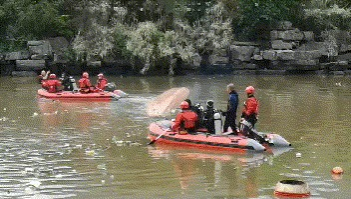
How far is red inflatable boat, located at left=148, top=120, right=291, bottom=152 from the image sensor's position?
16.0 m

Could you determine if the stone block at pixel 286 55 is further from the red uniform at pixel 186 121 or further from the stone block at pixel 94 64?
the red uniform at pixel 186 121

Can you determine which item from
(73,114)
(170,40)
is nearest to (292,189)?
(73,114)

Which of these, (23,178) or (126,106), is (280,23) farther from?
(23,178)

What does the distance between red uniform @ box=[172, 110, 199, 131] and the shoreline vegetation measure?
19396 millimetres

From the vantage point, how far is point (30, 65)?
37250 millimetres

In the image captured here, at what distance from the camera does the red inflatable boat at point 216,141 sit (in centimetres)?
1602

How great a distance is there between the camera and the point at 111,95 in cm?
2648

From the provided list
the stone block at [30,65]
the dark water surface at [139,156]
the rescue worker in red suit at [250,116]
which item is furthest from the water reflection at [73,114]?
the stone block at [30,65]

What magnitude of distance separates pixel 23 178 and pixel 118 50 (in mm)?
24706

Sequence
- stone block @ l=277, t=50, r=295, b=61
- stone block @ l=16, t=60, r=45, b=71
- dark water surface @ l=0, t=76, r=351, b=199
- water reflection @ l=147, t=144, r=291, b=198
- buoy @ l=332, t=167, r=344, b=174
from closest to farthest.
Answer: dark water surface @ l=0, t=76, r=351, b=199 < water reflection @ l=147, t=144, r=291, b=198 < buoy @ l=332, t=167, r=344, b=174 < stone block @ l=16, t=60, r=45, b=71 < stone block @ l=277, t=50, r=295, b=61

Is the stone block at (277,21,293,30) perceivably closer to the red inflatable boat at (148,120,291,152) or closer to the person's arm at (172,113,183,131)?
the red inflatable boat at (148,120,291,152)

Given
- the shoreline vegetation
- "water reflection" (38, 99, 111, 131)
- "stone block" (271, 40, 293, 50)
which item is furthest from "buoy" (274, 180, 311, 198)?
"stone block" (271, 40, 293, 50)

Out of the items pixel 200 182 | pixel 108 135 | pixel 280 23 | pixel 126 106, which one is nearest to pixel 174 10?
pixel 200 182

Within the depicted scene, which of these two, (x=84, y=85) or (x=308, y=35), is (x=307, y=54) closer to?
(x=308, y=35)
